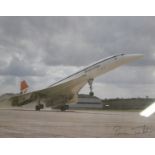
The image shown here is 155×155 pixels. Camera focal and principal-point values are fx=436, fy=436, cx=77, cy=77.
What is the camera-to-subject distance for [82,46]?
768 cm

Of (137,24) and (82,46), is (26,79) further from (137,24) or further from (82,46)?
(137,24)

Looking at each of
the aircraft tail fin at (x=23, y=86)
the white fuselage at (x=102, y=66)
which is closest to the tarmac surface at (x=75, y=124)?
the aircraft tail fin at (x=23, y=86)

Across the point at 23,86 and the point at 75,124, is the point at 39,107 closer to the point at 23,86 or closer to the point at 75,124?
the point at 23,86

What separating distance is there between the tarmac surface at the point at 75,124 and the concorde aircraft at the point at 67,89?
207mm

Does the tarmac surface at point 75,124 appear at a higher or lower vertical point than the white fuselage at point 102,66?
lower

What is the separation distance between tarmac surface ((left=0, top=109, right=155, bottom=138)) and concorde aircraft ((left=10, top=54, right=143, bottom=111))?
207 mm

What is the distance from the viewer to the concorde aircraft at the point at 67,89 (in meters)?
7.73

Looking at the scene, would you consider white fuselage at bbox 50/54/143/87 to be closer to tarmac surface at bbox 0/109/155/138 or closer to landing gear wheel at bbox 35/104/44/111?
landing gear wheel at bbox 35/104/44/111

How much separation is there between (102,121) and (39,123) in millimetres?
1098
